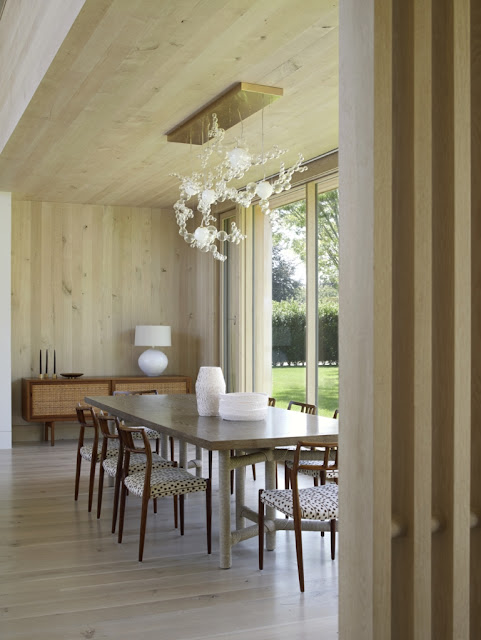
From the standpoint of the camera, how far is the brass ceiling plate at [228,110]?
460 cm

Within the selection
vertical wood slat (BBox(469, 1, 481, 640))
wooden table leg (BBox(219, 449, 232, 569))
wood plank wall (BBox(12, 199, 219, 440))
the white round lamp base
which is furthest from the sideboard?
vertical wood slat (BBox(469, 1, 481, 640))

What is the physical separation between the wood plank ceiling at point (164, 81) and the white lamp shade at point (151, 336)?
2.20 m

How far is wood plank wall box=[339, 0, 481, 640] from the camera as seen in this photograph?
1763 mm

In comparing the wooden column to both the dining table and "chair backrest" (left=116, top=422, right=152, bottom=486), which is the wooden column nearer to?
the dining table

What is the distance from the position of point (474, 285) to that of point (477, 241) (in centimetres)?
12

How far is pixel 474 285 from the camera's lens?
6.74ft

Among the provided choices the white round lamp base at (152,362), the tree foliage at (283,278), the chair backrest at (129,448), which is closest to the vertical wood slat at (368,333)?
the chair backrest at (129,448)

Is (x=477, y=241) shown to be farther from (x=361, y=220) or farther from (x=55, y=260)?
(x=55, y=260)

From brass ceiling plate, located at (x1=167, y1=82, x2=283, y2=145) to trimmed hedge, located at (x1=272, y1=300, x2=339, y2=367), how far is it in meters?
2.04

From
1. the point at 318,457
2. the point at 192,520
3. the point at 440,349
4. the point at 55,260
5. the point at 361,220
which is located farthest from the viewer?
the point at 55,260

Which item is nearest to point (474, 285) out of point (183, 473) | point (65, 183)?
point (183, 473)

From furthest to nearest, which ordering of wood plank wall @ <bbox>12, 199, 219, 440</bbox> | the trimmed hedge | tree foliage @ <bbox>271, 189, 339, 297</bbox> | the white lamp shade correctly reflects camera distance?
wood plank wall @ <bbox>12, 199, 219, 440</bbox>
the white lamp shade
the trimmed hedge
tree foliage @ <bbox>271, 189, 339, 297</bbox>

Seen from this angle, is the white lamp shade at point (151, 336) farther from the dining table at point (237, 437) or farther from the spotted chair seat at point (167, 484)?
the spotted chair seat at point (167, 484)

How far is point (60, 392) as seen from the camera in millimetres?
8398
